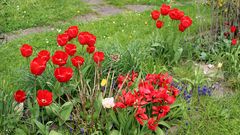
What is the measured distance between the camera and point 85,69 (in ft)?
11.7

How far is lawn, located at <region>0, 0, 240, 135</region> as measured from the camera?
10.2 ft

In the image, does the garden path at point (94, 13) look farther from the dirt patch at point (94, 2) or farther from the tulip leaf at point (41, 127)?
the tulip leaf at point (41, 127)

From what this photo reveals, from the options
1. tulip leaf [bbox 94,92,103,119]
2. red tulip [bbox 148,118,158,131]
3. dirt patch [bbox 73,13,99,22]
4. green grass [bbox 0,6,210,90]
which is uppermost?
dirt patch [bbox 73,13,99,22]

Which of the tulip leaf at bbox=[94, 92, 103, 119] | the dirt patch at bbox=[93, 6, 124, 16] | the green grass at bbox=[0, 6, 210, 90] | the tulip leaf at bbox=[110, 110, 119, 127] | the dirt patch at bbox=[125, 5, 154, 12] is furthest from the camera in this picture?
the dirt patch at bbox=[125, 5, 154, 12]

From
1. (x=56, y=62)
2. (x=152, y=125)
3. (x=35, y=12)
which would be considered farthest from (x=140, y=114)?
(x=35, y=12)

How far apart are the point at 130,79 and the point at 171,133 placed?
1.97 feet

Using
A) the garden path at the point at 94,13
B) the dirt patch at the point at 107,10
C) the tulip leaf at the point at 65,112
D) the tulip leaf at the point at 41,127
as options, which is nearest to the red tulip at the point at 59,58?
the tulip leaf at the point at 65,112

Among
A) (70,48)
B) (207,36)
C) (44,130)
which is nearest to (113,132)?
(44,130)

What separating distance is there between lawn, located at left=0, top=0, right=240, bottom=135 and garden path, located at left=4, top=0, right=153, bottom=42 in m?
0.31

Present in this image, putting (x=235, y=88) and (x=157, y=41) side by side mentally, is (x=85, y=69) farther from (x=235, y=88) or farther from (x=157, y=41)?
(x=235, y=88)

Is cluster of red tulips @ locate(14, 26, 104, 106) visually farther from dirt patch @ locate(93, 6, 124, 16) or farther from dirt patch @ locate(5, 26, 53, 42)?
dirt patch @ locate(93, 6, 124, 16)

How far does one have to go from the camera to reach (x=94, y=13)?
6.84 m

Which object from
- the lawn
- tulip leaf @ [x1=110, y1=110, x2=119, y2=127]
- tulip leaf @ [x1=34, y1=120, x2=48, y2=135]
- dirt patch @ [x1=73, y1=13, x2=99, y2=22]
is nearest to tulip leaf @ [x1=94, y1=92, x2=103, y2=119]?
the lawn

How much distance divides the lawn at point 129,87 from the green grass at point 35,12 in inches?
24.5
